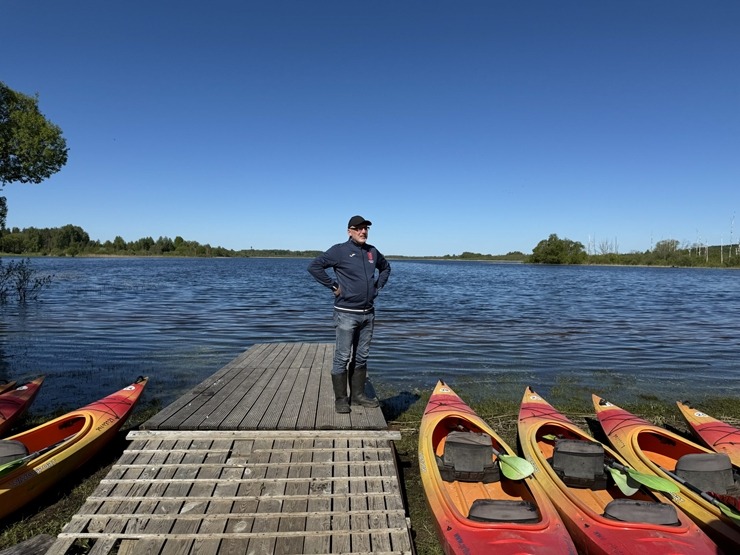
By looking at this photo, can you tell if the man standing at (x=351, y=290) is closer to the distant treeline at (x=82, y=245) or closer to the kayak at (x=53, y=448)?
the kayak at (x=53, y=448)

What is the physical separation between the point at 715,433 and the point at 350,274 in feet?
19.3

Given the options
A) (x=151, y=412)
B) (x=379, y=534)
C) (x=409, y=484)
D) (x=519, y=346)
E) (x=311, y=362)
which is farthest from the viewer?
(x=519, y=346)

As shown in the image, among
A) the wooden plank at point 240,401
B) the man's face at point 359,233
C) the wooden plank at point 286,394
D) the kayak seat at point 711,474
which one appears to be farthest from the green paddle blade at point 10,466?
the kayak seat at point 711,474

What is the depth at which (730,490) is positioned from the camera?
458cm

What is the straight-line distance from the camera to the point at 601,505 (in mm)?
4574

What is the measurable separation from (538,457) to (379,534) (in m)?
2.44

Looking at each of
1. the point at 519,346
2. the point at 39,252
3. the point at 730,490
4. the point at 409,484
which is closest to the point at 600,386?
the point at 519,346

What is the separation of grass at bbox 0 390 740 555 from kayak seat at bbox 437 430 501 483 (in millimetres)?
555

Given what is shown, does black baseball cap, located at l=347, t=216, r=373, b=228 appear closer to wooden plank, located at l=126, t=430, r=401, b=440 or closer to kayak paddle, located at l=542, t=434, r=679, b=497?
wooden plank, located at l=126, t=430, r=401, b=440

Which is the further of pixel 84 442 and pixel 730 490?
pixel 84 442

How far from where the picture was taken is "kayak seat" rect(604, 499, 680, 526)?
145 inches

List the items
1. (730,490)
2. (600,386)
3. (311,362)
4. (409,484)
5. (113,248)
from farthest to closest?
(113,248) < (600,386) < (311,362) < (409,484) < (730,490)

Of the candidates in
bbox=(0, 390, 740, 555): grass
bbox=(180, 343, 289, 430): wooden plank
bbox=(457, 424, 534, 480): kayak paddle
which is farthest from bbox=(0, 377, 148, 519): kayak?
bbox=(457, 424, 534, 480): kayak paddle

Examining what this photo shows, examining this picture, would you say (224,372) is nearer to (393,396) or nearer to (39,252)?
(393,396)
